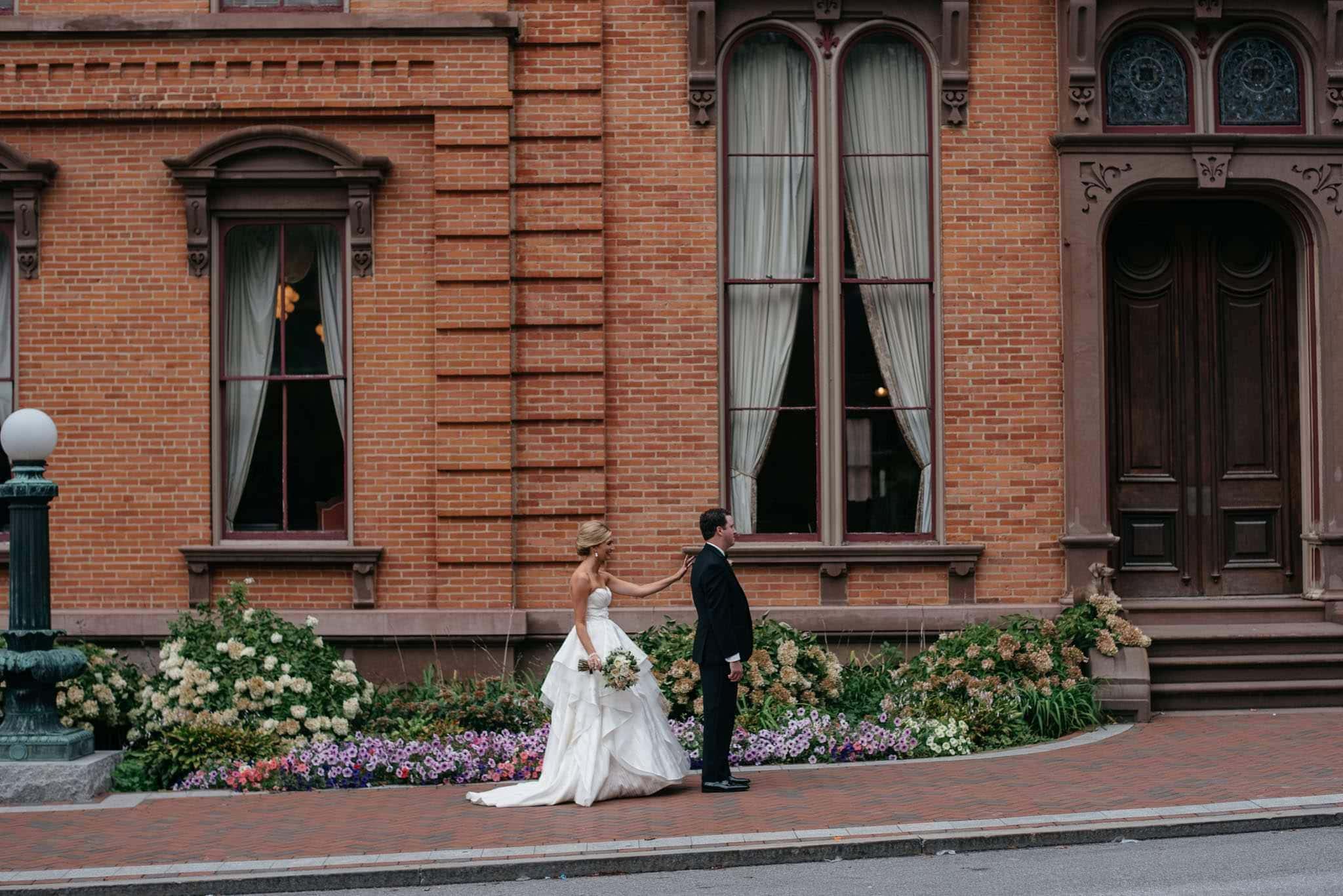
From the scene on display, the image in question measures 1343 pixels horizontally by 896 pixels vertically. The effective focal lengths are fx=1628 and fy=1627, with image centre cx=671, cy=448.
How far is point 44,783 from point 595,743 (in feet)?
11.9

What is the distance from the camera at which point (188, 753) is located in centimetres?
1126

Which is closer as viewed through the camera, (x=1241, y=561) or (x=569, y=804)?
(x=569, y=804)

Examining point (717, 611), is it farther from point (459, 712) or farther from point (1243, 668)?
point (1243, 668)

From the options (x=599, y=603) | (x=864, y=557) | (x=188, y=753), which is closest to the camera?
(x=599, y=603)

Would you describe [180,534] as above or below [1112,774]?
above

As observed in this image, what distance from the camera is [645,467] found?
1368cm

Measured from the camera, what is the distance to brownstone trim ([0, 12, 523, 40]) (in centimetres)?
1351

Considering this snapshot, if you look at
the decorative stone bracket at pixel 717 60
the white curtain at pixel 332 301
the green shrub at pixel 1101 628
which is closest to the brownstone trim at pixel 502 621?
the green shrub at pixel 1101 628

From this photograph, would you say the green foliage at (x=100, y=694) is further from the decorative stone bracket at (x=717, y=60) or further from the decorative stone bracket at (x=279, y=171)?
the decorative stone bracket at (x=717, y=60)

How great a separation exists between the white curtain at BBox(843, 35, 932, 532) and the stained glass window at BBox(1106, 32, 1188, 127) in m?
1.63

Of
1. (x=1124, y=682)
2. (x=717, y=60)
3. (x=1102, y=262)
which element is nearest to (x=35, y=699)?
(x=717, y=60)

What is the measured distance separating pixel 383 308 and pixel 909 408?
4.54m

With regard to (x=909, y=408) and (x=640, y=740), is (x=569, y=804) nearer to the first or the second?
(x=640, y=740)

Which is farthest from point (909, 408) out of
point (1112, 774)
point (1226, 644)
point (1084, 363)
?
point (1112, 774)
